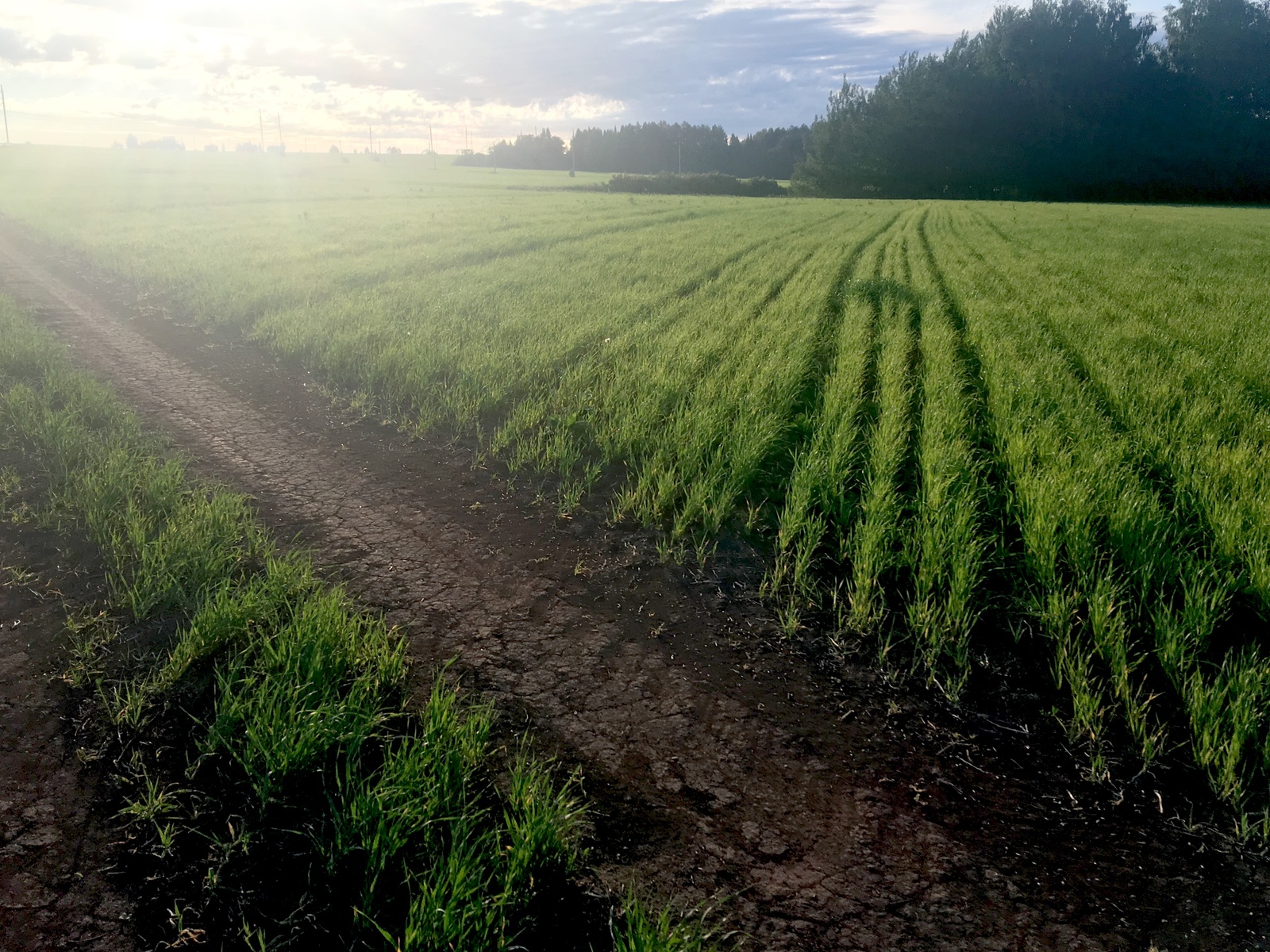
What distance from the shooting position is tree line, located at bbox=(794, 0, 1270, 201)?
206ft

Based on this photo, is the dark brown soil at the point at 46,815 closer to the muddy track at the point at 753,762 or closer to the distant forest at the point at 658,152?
the muddy track at the point at 753,762

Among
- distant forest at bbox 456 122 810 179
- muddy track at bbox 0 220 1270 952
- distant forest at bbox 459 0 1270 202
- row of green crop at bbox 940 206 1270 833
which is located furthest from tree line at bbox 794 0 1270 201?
muddy track at bbox 0 220 1270 952

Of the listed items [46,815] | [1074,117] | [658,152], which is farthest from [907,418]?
[658,152]

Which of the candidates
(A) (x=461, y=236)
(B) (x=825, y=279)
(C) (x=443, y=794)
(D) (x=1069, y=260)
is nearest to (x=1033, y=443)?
A: (C) (x=443, y=794)

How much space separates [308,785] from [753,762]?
1.66 metres

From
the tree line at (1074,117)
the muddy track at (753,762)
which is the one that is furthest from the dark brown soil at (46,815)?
the tree line at (1074,117)

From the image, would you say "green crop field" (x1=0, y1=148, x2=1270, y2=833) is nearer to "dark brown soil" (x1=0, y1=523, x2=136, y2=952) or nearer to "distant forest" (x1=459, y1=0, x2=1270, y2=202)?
"dark brown soil" (x1=0, y1=523, x2=136, y2=952)

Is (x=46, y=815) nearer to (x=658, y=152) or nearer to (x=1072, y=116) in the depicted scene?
(x=1072, y=116)

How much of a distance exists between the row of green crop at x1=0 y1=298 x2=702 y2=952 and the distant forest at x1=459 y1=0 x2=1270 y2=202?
7120cm

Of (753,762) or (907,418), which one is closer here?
(753,762)

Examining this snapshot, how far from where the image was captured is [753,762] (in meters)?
2.85

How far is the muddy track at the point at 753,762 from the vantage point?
225 cm

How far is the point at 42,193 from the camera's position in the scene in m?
37.5

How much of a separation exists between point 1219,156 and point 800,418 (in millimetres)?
79812
